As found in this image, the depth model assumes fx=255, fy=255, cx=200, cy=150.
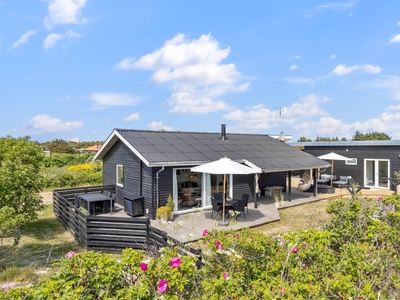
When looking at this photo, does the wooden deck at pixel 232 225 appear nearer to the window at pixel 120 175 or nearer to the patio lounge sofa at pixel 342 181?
the window at pixel 120 175

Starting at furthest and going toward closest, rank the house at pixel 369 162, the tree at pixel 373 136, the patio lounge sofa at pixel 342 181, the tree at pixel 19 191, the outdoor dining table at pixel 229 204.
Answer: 1. the tree at pixel 373 136
2. the patio lounge sofa at pixel 342 181
3. the house at pixel 369 162
4. the outdoor dining table at pixel 229 204
5. the tree at pixel 19 191

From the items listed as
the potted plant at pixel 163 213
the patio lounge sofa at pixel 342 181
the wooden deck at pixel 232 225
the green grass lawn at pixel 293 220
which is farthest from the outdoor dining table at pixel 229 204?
the patio lounge sofa at pixel 342 181

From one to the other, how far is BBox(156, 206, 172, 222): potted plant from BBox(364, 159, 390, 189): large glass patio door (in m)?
17.1

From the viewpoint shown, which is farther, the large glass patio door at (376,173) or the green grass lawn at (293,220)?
the large glass patio door at (376,173)

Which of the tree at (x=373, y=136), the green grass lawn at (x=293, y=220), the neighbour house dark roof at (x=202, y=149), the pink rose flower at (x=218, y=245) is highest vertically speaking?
the tree at (x=373, y=136)

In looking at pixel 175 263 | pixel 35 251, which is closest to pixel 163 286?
pixel 175 263

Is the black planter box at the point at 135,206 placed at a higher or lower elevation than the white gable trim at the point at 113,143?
lower

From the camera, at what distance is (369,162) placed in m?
20.0

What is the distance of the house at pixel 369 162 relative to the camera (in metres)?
18.7

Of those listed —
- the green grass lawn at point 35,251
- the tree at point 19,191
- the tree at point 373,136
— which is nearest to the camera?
the green grass lawn at point 35,251

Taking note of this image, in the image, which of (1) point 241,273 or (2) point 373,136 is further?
(2) point 373,136

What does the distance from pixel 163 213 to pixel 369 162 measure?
17.8 metres

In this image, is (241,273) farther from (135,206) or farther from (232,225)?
(135,206)

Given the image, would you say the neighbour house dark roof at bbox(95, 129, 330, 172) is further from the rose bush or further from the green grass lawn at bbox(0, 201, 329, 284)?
the rose bush
